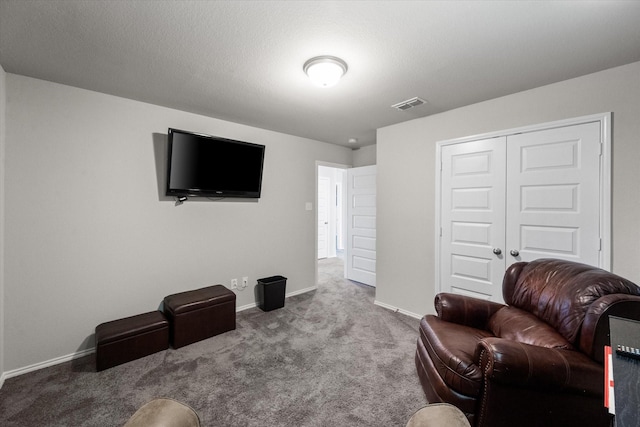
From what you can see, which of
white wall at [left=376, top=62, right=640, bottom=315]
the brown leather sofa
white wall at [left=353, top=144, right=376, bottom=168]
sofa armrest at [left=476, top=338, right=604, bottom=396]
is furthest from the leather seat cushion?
white wall at [left=353, top=144, right=376, bottom=168]

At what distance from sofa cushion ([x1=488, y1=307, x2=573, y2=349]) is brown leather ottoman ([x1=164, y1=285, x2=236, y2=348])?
2498 millimetres

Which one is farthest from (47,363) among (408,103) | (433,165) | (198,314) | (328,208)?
(328,208)

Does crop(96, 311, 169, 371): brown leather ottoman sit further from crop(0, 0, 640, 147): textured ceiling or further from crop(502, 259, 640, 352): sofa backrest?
crop(502, 259, 640, 352): sofa backrest

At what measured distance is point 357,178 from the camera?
4.64 m

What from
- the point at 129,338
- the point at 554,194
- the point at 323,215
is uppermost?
the point at 554,194

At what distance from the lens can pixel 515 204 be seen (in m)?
2.56

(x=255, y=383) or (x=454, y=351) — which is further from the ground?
(x=454, y=351)

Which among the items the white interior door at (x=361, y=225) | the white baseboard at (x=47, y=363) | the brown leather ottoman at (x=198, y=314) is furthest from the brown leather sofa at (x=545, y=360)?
the white baseboard at (x=47, y=363)

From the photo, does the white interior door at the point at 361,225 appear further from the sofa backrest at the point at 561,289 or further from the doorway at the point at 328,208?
the sofa backrest at the point at 561,289

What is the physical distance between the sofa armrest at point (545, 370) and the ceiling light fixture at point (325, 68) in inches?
79.1

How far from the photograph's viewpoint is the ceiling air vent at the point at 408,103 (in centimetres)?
266

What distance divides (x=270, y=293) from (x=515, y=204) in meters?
2.96

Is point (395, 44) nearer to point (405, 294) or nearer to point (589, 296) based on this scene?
point (589, 296)

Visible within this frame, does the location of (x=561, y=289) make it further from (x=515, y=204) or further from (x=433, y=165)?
(x=433, y=165)
